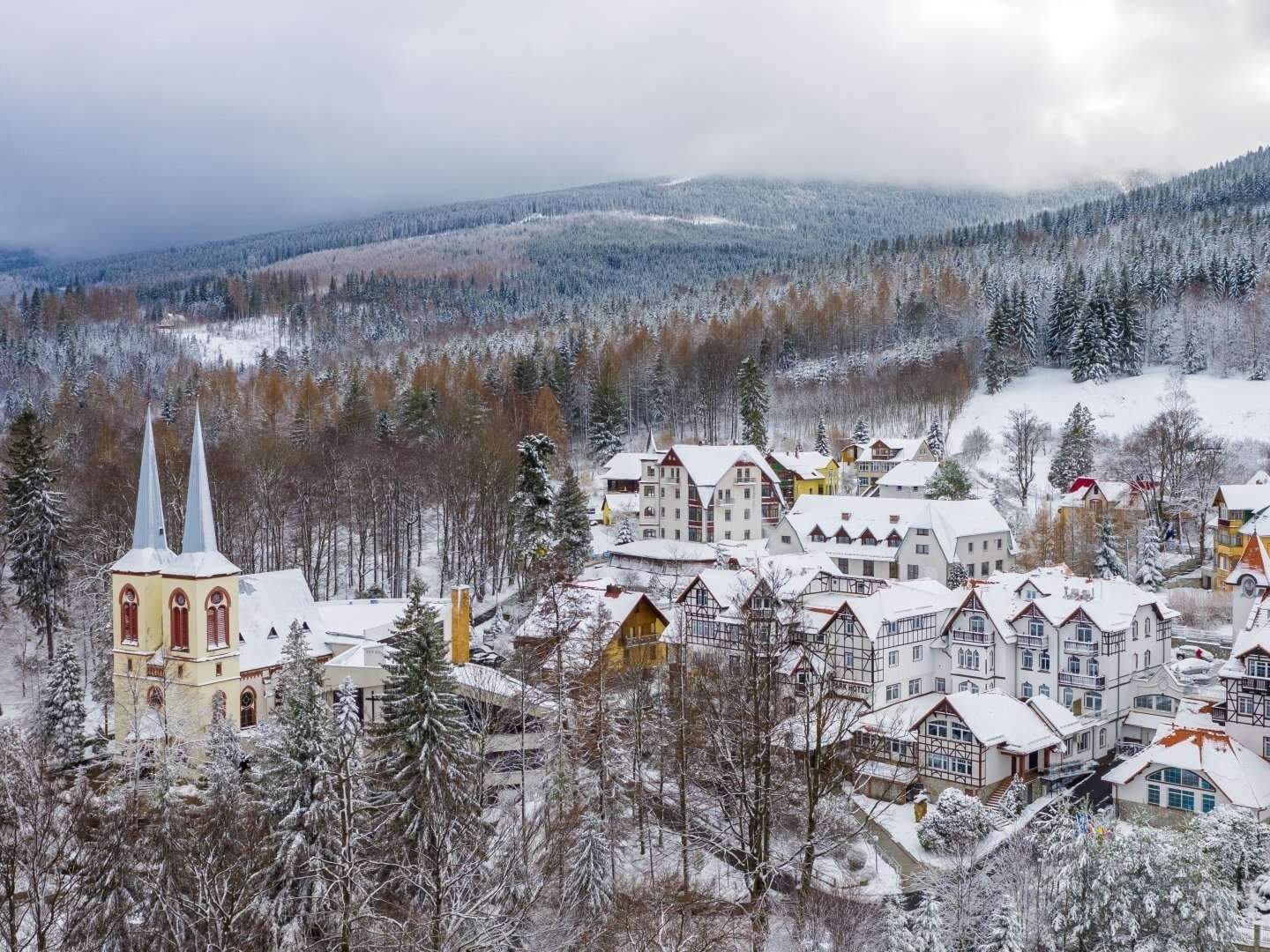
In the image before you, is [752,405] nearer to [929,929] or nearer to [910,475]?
[910,475]

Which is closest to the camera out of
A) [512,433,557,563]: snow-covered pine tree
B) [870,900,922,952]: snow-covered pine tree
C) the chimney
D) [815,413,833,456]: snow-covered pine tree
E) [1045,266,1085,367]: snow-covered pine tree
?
[870,900,922,952]: snow-covered pine tree

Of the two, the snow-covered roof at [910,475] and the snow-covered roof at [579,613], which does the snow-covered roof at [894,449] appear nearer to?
the snow-covered roof at [910,475]

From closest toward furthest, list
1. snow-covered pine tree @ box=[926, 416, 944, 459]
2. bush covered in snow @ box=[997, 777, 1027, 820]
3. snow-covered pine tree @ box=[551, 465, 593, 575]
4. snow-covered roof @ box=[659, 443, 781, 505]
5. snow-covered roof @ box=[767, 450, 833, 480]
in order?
bush covered in snow @ box=[997, 777, 1027, 820] < snow-covered pine tree @ box=[551, 465, 593, 575] < snow-covered roof @ box=[659, 443, 781, 505] < snow-covered roof @ box=[767, 450, 833, 480] < snow-covered pine tree @ box=[926, 416, 944, 459]

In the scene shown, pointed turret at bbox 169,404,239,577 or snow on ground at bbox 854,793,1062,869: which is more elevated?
pointed turret at bbox 169,404,239,577

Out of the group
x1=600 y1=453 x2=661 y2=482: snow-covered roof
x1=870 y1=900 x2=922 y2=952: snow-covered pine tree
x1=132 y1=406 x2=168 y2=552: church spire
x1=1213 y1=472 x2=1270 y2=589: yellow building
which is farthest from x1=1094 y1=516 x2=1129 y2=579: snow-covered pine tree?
x1=132 y1=406 x2=168 y2=552: church spire

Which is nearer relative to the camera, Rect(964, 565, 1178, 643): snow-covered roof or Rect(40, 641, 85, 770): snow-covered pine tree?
Rect(40, 641, 85, 770): snow-covered pine tree

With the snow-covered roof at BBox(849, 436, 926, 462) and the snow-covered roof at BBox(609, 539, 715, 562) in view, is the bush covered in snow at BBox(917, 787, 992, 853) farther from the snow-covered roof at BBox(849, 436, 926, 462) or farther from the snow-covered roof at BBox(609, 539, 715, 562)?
the snow-covered roof at BBox(849, 436, 926, 462)

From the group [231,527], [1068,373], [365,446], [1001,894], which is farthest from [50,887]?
[1068,373]
